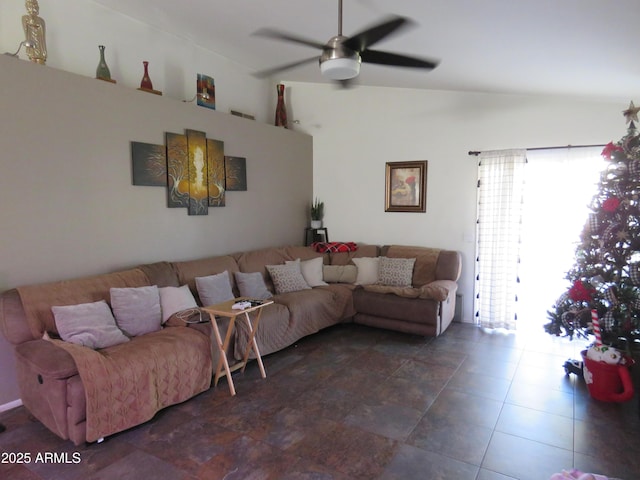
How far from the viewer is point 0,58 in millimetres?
2613

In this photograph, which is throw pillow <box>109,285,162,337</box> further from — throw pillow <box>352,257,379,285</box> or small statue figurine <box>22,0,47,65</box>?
throw pillow <box>352,257,379,285</box>

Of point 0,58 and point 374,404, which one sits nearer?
point 0,58

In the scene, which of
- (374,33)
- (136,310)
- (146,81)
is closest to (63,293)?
(136,310)

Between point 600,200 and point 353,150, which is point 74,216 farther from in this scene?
point 600,200

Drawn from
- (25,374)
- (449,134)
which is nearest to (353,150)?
(449,134)

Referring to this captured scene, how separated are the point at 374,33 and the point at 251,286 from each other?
2659 mm

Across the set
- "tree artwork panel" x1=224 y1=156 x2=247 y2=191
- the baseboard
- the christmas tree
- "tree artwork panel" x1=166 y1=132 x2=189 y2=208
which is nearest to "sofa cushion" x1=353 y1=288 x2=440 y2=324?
the christmas tree

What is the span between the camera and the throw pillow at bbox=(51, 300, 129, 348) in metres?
2.58

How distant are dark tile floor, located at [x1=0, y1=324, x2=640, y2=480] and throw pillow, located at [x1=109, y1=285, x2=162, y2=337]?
674mm

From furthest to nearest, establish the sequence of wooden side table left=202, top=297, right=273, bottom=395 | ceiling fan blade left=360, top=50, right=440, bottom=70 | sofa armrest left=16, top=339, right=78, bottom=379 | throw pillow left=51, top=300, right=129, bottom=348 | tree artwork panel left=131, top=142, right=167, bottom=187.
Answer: tree artwork panel left=131, top=142, right=167, bottom=187 < wooden side table left=202, top=297, right=273, bottom=395 < throw pillow left=51, top=300, right=129, bottom=348 < ceiling fan blade left=360, top=50, right=440, bottom=70 < sofa armrest left=16, top=339, right=78, bottom=379

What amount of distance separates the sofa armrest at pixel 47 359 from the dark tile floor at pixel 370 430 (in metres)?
0.48

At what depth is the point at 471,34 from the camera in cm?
266

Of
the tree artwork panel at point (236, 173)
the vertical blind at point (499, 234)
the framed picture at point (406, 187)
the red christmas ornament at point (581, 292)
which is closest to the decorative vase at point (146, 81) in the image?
the tree artwork panel at point (236, 173)

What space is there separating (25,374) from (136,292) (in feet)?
2.79
